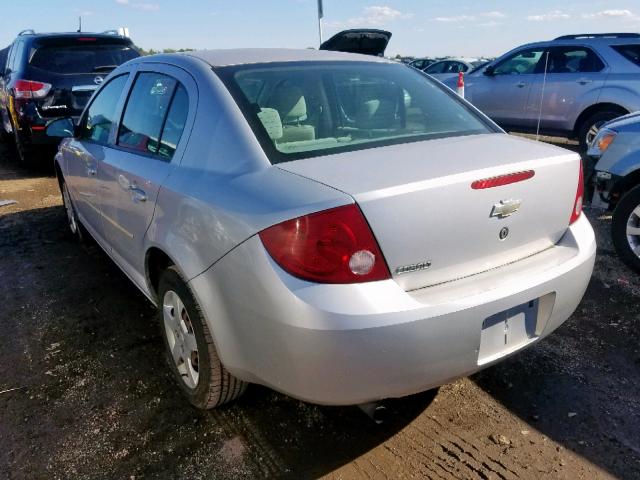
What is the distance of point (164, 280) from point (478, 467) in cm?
156

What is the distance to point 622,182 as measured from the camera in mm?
4066

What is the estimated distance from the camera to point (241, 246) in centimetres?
186

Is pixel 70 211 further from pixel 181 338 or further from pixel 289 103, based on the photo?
pixel 289 103

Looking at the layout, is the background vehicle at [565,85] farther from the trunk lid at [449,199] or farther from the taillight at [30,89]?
the taillight at [30,89]

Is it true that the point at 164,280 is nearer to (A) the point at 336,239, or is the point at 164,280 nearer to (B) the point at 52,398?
(B) the point at 52,398

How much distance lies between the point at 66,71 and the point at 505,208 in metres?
7.06

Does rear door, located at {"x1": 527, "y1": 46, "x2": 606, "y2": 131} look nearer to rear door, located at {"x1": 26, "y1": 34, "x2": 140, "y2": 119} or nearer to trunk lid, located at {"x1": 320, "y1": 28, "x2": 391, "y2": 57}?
trunk lid, located at {"x1": 320, "y1": 28, "x2": 391, "y2": 57}

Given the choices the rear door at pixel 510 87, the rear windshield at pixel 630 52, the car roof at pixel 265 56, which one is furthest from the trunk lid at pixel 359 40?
the car roof at pixel 265 56

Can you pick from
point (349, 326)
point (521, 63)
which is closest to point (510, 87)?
point (521, 63)

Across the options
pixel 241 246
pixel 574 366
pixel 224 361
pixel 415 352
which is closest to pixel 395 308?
pixel 415 352

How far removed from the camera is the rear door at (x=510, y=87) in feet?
28.8

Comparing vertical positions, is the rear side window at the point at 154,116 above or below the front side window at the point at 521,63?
above

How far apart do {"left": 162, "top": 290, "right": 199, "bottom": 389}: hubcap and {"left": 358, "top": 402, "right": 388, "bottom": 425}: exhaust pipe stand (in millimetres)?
783

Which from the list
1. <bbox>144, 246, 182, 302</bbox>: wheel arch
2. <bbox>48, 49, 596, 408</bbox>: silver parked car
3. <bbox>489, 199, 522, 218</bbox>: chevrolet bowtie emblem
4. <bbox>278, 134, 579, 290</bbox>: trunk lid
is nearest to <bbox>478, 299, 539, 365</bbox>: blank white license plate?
<bbox>48, 49, 596, 408</bbox>: silver parked car
